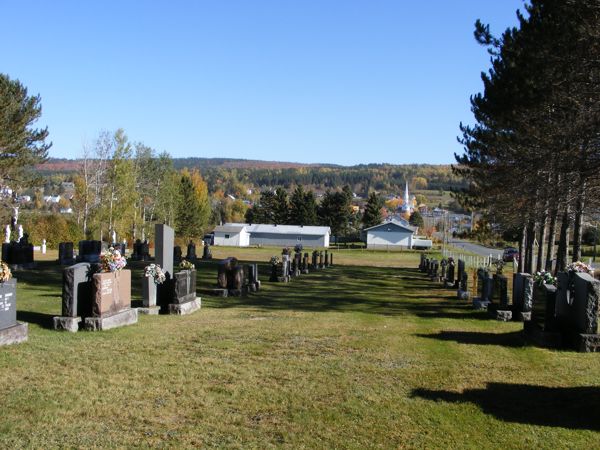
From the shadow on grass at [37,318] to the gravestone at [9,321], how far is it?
1576 millimetres

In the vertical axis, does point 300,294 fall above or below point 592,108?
below

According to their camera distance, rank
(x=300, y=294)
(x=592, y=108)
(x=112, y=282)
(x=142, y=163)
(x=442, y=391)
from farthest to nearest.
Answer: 1. (x=142, y=163)
2. (x=300, y=294)
3. (x=592, y=108)
4. (x=112, y=282)
5. (x=442, y=391)

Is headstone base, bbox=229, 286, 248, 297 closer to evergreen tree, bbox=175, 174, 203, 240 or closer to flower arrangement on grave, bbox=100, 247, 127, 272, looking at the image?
flower arrangement on grave, bbox=100, 247, 127, 272

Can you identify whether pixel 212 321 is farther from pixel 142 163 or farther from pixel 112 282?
pixel 142 163

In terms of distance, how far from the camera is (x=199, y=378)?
24.7 ft

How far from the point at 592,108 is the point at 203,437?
1239 centimetres

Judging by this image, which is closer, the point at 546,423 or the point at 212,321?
the point at 546,423

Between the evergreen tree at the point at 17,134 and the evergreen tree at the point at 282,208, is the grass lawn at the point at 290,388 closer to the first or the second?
the evergreen tree at the point at 17,134

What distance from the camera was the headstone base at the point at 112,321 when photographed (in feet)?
34.9

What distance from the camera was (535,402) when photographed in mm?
6965

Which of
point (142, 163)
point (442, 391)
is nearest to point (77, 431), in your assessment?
point (442, 391)

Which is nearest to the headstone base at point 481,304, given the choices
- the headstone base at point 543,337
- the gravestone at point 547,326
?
the gravestone at point 547,326

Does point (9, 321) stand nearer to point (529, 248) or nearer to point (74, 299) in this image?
point (74, 299)

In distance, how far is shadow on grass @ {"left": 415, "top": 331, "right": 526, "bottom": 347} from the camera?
422 inches
